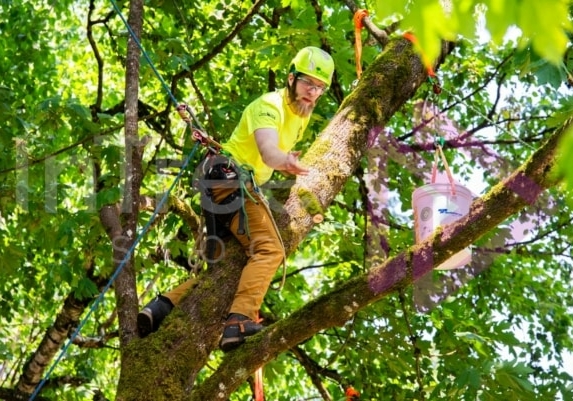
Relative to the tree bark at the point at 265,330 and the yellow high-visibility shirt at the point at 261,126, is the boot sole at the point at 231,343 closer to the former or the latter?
the tree bark at the point at 265,330

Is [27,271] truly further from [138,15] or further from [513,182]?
[513,182]

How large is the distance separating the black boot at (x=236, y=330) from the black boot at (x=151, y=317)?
0.27 m

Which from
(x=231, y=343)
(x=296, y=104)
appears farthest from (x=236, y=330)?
(x=296, y=104)

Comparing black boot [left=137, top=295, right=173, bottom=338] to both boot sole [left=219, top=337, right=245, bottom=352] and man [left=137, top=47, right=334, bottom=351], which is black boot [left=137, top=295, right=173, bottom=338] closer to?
man [left=137, top=47, right=334, bottom=351]

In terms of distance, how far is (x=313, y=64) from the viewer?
3.90 meters

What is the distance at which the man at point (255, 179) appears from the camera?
3.49 meters

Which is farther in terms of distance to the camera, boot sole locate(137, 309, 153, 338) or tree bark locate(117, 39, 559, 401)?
boot sole locate(137, 309, 153, 338)

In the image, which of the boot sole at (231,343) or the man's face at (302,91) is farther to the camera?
the man's face at (302,91)

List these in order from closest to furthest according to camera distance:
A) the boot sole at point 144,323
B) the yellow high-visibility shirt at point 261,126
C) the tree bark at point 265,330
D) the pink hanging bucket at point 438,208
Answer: the tree bark at point 265,330, the boot sole at point 144,323, the pink hanging bucket at point 438,208, the yellow high-visibility shirt at point 261,126

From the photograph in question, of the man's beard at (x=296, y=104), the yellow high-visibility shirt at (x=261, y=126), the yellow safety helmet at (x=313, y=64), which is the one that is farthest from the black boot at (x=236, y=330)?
the yellow safety helmet at (x=313, y=64)

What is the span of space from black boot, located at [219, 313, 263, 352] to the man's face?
1.07 metres

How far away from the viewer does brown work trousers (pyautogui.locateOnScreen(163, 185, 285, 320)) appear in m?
3.51

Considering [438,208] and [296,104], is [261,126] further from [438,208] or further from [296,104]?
[438,208]

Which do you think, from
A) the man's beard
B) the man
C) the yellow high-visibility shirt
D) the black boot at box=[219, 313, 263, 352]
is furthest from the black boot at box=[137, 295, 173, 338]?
the man's beard
